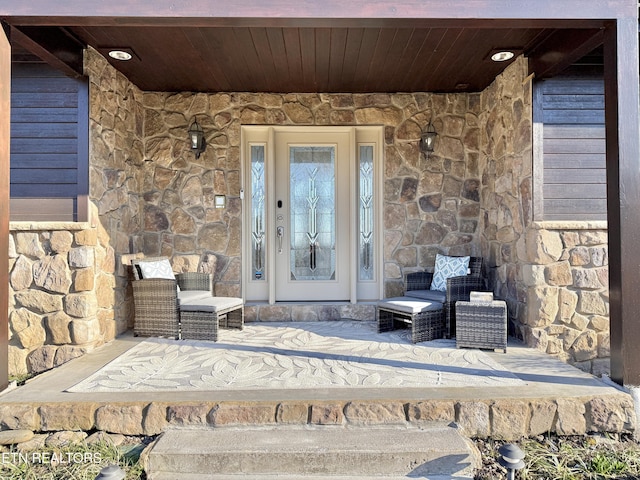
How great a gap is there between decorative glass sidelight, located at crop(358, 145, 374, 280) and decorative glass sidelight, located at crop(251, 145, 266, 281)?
42.6 inches

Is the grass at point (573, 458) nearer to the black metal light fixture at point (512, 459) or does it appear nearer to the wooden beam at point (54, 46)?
the black metal light fixture at point (512, 459)

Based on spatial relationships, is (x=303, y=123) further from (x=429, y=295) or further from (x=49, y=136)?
(x=49, y=136)

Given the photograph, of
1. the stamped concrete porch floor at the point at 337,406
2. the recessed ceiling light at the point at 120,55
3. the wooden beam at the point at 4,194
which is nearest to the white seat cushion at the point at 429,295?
the stamped concrete porch floor at the point at 337,406

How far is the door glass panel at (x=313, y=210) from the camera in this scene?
186 inches

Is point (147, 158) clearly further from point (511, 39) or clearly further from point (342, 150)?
point (511, 39)

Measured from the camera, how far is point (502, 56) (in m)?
3.56

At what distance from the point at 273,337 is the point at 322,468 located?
1746 millimetres

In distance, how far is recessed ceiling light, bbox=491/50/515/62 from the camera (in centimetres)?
350

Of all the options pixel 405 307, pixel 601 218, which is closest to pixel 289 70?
pixel 405 307

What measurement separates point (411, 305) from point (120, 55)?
3.21m

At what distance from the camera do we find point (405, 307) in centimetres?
360

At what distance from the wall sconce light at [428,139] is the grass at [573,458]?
294 cm

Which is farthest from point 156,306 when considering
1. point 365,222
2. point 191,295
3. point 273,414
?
point 365,222

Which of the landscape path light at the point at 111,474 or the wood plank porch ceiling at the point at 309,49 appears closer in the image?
the landscape path light at the point at 111,474
